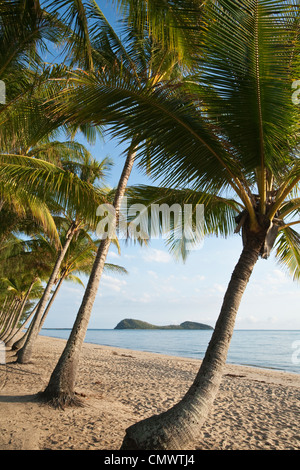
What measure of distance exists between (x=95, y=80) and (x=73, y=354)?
13.6 feet

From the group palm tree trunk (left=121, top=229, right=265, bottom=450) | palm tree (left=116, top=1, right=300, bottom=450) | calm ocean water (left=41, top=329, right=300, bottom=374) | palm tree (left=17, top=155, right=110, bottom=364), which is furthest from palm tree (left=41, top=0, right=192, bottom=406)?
calm ocean water (left=41, top=329, right=300, bottom=374)

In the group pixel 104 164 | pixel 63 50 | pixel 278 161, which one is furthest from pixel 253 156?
pixel 104 164

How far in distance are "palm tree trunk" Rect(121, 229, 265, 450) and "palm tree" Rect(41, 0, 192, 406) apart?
1793 millimetres

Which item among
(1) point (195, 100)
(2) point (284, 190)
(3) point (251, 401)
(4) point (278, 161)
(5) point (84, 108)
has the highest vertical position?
(1) point (195, 100)

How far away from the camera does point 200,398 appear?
9.24ft

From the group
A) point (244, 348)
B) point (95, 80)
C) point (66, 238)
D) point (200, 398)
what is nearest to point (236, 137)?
point (95, 80)

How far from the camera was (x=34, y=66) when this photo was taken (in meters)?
5.53

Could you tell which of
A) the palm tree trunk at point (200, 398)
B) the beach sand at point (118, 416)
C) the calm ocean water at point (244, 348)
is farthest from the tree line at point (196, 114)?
the calm ocean water at point (244, 348)

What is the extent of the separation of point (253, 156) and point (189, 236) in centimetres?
335

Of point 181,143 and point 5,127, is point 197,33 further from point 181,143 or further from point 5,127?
point 5,127

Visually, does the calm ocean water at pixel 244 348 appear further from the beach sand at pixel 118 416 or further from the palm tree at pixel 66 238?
the palm tree at pixel 66 238

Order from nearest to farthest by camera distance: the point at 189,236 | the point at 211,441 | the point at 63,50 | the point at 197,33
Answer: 1. the point at 197,33
2. the point at 211,441
3. the point at 63,50
4. the point at 189,236

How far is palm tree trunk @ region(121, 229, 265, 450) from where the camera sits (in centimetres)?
260

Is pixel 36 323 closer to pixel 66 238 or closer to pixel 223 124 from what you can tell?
pixel 66 238
